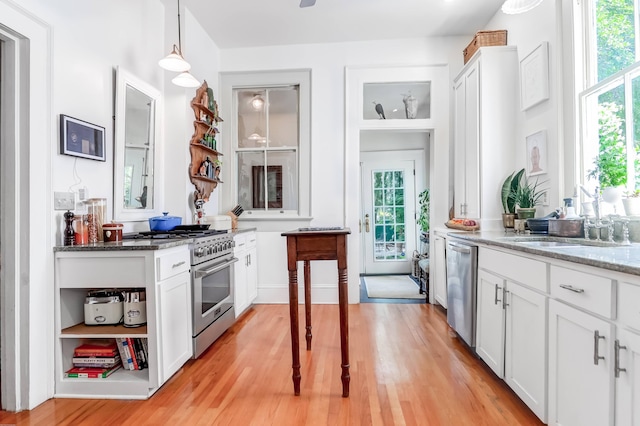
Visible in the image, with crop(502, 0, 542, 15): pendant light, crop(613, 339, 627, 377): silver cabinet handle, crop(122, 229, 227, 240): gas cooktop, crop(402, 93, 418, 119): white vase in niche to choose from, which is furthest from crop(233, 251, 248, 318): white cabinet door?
crop(502, 0, 542, 15): pendant light

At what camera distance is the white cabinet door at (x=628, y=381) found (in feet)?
3.79

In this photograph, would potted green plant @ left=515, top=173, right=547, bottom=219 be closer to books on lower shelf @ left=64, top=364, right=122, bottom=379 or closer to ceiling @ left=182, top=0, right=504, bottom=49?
ceiling @ left=182, top=0, right=504, bottom=49

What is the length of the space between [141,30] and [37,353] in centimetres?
265

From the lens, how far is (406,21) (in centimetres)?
376

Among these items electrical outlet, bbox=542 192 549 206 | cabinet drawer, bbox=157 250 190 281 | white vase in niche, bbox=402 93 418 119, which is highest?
white vase in niche, bbox=402 93 418 119

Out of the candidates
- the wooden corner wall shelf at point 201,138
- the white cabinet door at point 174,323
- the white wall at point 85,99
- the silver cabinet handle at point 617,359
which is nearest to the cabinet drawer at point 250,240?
the wooden corner wall shelf at point 201,138

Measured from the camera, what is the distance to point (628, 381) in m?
1.19

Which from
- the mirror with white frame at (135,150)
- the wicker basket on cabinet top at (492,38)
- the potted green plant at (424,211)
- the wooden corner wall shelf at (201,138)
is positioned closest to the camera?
the mirror with white frame at (135,150)

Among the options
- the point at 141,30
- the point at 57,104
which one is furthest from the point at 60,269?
the point at 141,30

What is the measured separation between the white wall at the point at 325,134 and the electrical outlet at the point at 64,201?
2253mm

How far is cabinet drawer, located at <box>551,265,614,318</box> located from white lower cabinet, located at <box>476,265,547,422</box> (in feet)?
0.48

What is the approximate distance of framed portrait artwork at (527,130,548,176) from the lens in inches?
111

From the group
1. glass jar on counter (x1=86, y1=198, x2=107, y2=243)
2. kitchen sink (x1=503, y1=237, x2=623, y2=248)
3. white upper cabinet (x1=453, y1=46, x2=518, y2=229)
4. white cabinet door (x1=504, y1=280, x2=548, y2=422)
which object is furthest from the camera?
white upper cabinet (x1=453, y1=46, x2=518, y2=229)

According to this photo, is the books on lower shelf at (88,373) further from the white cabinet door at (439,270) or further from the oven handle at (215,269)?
the white cabinet door at (439,270)
